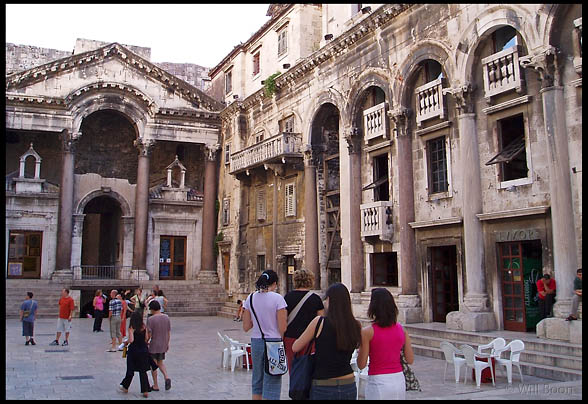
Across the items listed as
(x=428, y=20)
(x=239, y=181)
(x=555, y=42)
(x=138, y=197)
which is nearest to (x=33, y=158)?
(x=138, y=197)

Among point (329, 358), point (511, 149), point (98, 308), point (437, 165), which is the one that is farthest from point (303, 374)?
point (98, 308)

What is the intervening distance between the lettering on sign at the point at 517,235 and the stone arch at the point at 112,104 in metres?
21.5

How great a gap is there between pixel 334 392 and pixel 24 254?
27.6 metres

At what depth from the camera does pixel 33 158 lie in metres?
31.4

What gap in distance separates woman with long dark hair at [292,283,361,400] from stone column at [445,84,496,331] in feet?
34.7

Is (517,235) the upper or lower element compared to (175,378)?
upper

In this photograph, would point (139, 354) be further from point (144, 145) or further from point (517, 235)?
point (144, 145)

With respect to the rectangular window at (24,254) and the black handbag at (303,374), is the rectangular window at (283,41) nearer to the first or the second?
the rectangular window at (24,254)

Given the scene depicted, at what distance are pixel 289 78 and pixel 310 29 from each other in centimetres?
237

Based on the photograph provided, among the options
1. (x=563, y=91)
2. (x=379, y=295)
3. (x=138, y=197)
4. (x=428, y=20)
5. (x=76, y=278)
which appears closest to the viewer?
(x=379, y=295)

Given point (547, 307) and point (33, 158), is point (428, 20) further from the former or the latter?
point (33, 158)

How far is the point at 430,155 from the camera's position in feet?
57.7

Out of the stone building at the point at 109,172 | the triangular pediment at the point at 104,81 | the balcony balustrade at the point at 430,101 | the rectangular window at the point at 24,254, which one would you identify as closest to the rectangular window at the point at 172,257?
the stone building at the point at 109,172

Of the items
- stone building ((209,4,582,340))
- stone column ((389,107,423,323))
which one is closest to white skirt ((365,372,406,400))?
stone building ((209,4,582,340))
